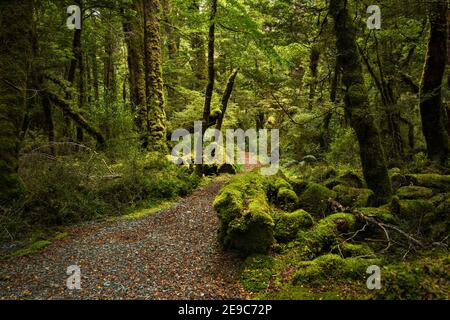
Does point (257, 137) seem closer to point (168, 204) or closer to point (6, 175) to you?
point (168, 204)

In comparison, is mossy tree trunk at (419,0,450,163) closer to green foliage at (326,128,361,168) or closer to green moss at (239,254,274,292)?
green foliage at (326,128,361,168)

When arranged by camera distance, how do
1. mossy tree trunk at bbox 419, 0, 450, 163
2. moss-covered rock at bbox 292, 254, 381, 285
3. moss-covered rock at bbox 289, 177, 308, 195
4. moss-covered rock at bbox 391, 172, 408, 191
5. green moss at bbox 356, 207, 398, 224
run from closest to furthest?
moss-covered rock at bbox 292, 254, 381, 285, green moss at bbox 356, 207, 398, 224, moss-covered rock at bbox 289, 177, 308, 195, mossy tree trunk at bbox 419, 0, 450, 163, moss-covered rock at bbox 391, 172, 408, 191

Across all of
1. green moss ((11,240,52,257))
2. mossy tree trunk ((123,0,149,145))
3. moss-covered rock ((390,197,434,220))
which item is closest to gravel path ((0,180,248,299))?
green moss ((11,240,52,257))

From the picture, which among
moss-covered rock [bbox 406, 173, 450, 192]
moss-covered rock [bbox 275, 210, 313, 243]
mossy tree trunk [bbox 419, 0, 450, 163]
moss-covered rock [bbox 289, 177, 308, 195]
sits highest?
mossy tree trunk [bbox 419, 0, 450, 163]

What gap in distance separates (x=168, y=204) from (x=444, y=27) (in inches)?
352

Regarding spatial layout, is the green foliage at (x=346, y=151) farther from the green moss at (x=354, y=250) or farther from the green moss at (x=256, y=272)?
the green moss at (x=256, y=272)

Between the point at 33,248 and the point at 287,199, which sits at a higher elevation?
the point at 287,199

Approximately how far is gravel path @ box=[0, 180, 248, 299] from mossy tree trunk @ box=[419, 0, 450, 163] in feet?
23.8

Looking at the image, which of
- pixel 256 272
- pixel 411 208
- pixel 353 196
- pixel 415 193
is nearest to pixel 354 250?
pixel 256 272

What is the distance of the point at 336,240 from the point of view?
6.10 meters

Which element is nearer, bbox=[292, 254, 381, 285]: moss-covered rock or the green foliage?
bbox=[292, 254, 381, 285]: moss-covered rock

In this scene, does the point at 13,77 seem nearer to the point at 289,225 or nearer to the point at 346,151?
the point at 289,225

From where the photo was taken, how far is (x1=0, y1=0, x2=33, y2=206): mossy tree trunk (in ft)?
22.7

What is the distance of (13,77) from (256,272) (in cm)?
677
